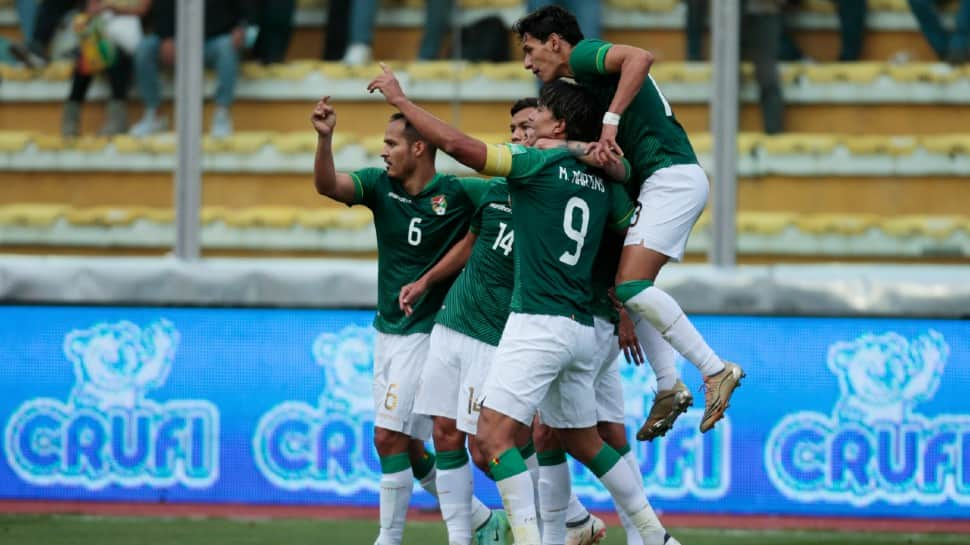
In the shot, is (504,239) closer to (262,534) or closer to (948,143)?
(262,534)

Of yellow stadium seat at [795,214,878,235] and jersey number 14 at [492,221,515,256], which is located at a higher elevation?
jersey number 14 at [492,221,515,256]

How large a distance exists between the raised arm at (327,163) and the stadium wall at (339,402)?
2.09 metres

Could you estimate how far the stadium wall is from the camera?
835 centimetres

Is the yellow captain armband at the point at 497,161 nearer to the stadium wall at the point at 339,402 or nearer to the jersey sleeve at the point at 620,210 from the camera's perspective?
the jersey sleeve at the point at 620,210

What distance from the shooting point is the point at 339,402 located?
8.60 meters

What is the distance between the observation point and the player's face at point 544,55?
605 cm

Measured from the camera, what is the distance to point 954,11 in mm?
9180

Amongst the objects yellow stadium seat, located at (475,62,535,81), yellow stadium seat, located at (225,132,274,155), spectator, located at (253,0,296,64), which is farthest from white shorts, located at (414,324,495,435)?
spectator, located at (253,0,296,64)

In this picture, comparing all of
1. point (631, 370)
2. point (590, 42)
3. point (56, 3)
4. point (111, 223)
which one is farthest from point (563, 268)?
point (56, 3)

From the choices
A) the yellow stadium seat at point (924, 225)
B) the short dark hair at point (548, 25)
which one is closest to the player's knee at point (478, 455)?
the short dark hair at point (548, 25)

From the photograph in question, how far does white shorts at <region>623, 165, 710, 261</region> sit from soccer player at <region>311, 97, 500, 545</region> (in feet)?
2.63

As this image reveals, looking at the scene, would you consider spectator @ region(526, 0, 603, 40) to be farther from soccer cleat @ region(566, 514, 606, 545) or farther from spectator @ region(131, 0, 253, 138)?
soccer cleat @ region(566, 514, 606, 545)

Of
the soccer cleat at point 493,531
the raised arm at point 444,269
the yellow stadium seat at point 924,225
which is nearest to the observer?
the raised arm at point 444,269

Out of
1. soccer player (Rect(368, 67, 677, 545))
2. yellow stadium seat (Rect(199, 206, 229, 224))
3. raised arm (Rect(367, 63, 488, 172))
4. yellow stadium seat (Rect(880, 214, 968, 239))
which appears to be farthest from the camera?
yellow stadium seat (Rect(199, 206, 229, 224))
